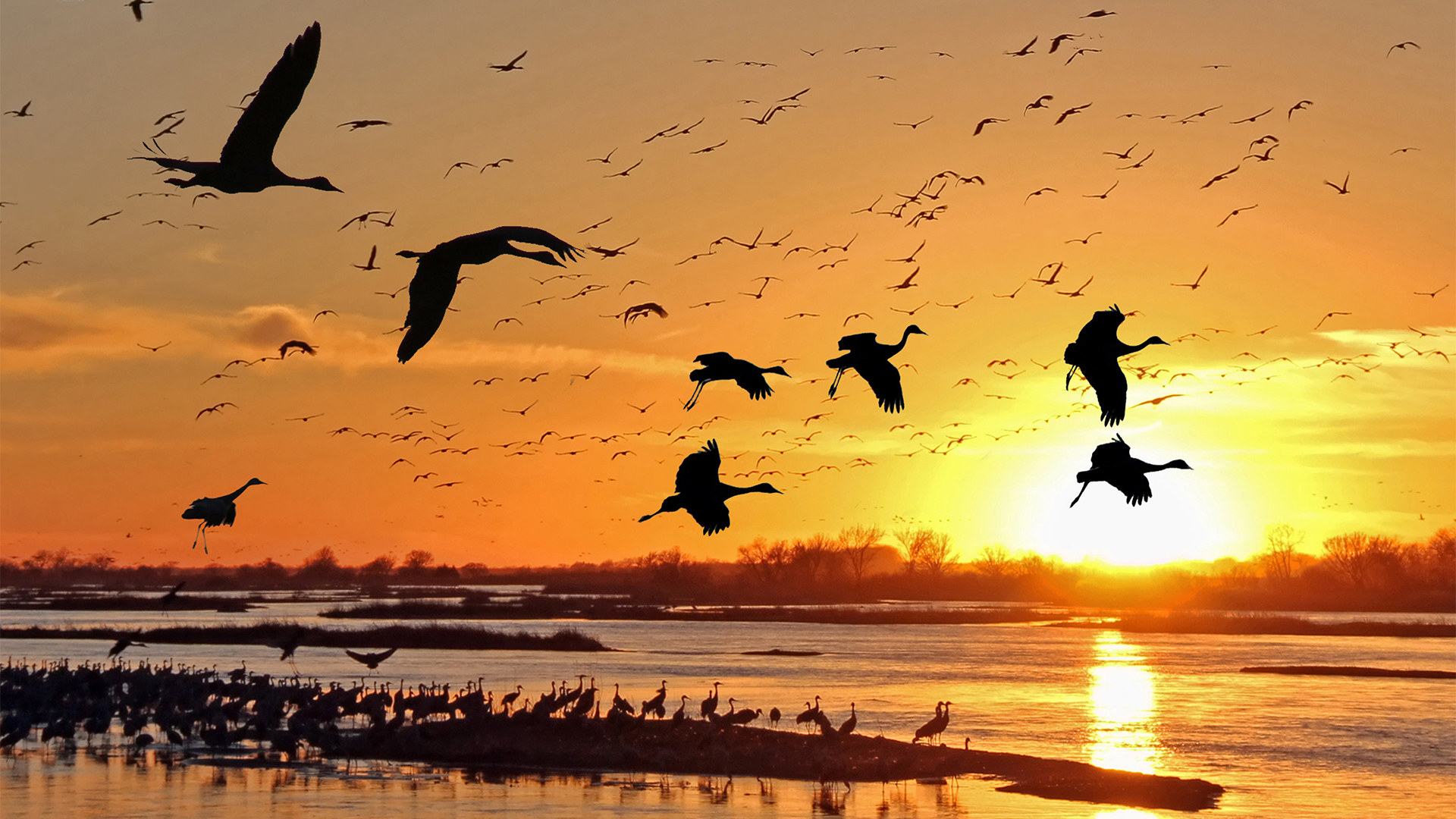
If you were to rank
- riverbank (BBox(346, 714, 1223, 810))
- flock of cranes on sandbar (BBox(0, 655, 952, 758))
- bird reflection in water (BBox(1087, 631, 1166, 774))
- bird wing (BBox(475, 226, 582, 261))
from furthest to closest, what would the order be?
bird reflection in water (BBox(1087, 631, 1166, 774)) → flock of cranes on sandbar (BBox(0, 655, 952, 758)) → riverbank (BBox(346, 714, 1223, 810)) → bird wing (BBox(475, 226, 582, 261))

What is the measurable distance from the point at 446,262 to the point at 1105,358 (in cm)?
367

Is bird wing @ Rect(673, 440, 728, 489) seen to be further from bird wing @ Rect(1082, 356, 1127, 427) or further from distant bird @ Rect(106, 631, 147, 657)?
distant bird @ Rect(106, 631, 147, 657)

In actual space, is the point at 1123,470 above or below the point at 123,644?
above

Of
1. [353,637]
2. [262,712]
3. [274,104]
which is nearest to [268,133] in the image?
[274,104]

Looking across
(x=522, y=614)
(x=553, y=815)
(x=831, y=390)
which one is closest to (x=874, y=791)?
(x=553, y=815)

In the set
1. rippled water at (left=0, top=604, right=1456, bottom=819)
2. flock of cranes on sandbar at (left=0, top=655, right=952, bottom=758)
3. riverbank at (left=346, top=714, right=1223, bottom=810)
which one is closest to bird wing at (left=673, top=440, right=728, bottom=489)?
rippled water at (left=0, top=604, right=1456, bottom=819)

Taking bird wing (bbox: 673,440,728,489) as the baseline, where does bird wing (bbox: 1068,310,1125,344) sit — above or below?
above

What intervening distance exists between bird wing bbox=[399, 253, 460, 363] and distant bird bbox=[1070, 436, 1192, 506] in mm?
3629

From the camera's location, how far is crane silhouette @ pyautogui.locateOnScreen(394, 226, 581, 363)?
7086 mm

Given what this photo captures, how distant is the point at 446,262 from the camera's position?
26.0ft

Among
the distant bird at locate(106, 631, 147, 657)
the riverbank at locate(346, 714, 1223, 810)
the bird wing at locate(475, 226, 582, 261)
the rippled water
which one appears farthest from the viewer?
the riverbank at locate(346, 714, 1223, 810)

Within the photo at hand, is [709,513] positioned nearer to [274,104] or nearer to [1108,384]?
[1108,384]

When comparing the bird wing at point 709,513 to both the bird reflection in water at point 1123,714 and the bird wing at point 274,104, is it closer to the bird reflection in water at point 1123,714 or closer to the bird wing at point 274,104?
the bird wing at point 274,104

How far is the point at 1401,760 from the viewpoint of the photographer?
44094mm
